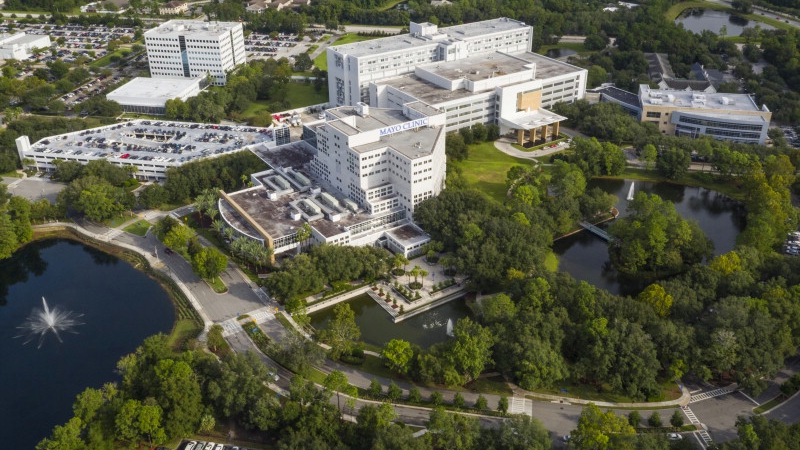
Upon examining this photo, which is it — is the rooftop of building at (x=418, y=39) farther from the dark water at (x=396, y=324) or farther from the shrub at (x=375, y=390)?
the shrub at (x=375, y=390)

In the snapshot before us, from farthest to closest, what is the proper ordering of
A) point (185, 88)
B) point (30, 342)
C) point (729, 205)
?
point (185, 88) < point (729, 205) < point (30, 342)

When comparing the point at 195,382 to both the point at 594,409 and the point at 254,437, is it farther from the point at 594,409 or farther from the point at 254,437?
the point at 594,409

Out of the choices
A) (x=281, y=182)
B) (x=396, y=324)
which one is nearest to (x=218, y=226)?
(x=281, y=182)

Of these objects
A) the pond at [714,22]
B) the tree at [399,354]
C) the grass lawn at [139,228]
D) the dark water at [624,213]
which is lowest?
the dark water at [624,213]

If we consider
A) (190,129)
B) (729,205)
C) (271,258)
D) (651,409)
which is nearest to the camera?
(651,409)

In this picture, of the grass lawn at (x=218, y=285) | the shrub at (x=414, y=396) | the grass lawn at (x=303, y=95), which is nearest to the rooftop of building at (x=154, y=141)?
the grass lawn at (x=303, y=95)

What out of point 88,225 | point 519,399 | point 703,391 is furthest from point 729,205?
point 88,225

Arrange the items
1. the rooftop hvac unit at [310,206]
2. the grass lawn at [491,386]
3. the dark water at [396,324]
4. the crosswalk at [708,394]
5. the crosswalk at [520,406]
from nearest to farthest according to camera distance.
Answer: the crosswalk at [520,406] < the crosswalk at [708,394] < the grass lawn at [491,386] < the dark water at [396,324] < the rooftop hvac unit at [310,206]
